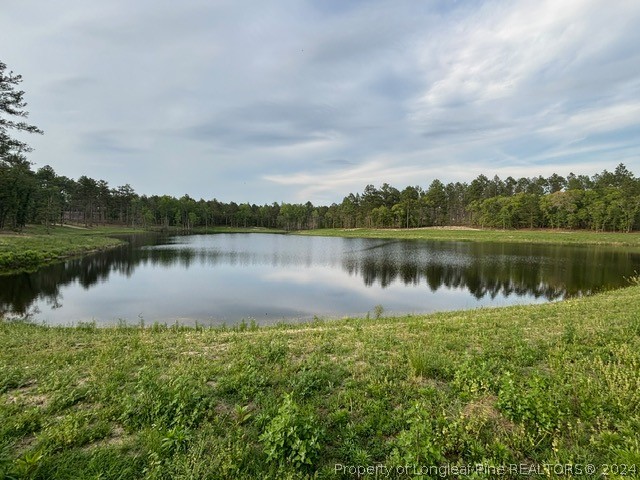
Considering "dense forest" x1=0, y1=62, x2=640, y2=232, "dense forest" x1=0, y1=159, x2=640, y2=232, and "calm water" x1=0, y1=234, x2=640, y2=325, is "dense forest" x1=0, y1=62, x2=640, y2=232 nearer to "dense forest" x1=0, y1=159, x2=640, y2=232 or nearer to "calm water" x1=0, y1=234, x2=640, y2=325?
"dense forest" x1=0, y1=159, x2=640, y2=232

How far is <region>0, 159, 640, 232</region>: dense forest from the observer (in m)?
73.6

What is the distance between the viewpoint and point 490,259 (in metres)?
39.1

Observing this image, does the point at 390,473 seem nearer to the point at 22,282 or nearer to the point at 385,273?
the point at 385,273

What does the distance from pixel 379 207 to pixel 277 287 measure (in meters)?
102

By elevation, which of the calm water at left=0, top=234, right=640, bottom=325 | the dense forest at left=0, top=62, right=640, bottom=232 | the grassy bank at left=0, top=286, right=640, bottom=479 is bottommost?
the calm water at left=0, top=234, right=640, bottom=325

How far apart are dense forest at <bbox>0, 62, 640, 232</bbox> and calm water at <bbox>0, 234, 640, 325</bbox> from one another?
36.9 meters

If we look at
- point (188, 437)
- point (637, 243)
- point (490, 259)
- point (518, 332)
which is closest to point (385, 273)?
point (490, 259)

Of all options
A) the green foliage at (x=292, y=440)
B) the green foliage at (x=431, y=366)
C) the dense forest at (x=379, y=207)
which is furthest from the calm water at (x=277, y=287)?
the dense forest at (x=379, y=207)

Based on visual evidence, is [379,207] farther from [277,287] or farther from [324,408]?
[324,408]

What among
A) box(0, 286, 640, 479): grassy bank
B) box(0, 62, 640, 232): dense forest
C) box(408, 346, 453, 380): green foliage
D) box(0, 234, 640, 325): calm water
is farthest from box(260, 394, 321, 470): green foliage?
box(0, 62, 640, 232): dense forest

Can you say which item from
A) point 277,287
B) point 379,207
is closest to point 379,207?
point 379,207

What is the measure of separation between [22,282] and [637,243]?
284 ft

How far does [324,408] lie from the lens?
522cm

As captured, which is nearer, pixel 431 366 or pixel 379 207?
pixel 431 366
